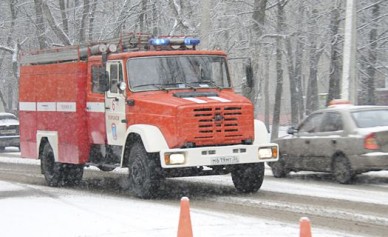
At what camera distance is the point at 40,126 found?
55.1 ft

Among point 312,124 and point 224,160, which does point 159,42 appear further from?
point 312,124

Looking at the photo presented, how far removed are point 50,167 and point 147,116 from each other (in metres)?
4.32

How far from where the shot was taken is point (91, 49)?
1513cm

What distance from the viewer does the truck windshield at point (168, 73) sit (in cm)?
1354

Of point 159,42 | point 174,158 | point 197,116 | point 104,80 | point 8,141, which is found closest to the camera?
point 174,158

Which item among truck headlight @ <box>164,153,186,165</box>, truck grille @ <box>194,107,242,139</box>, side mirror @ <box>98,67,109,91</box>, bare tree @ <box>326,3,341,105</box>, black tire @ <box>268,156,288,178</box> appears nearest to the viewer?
truck headlight @ <box>164,153,186,165</box>

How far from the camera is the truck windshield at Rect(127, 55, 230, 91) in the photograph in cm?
1354

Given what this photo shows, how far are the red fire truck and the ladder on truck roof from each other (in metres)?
0.02

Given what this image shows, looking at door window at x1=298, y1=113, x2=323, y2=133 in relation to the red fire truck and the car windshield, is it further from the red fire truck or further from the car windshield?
the red fire truck

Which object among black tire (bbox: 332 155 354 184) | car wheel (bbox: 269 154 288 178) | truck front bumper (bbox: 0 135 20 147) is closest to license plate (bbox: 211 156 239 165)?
black tire (bbox: 332 155 354 184)

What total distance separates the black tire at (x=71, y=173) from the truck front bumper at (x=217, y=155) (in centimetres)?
446

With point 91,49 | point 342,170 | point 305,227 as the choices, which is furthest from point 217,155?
point 305,227

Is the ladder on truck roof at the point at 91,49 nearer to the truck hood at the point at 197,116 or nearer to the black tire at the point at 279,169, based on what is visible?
the truck hood at the point at 197,116

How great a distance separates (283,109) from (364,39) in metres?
35.3
